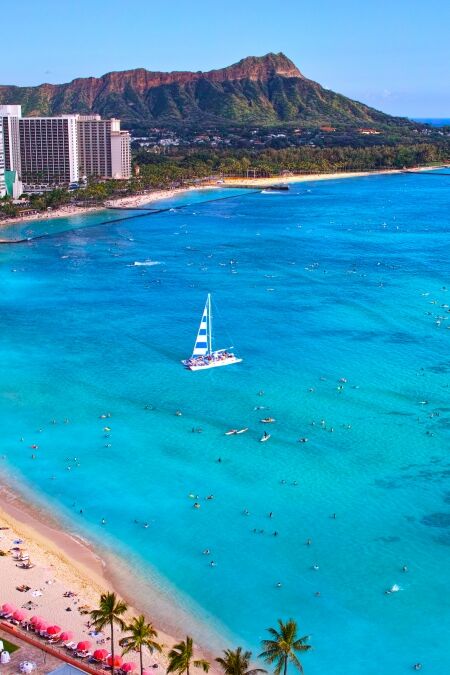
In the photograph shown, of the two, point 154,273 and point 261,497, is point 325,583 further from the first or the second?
point 154,273

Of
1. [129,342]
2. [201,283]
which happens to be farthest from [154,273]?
[129,342]

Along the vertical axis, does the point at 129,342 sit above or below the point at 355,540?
above

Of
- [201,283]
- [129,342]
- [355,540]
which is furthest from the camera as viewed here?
[201,283]

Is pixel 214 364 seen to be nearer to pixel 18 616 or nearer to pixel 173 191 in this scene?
pixel 18 616

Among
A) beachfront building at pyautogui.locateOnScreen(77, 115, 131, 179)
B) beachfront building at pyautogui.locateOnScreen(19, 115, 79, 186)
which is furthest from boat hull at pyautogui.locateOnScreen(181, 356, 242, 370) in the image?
beachfront building at pyautogui.locateOnScreen(77, 115, 131, 179)

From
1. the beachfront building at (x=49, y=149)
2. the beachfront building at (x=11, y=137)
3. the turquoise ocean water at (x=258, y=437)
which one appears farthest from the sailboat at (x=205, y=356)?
the beachfront building at (x=11, y=137)

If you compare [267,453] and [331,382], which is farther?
[331,382]

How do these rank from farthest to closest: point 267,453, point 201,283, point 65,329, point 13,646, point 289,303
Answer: point 201,283
point 289,303
point 65,329
point 267,453
point 13,646
